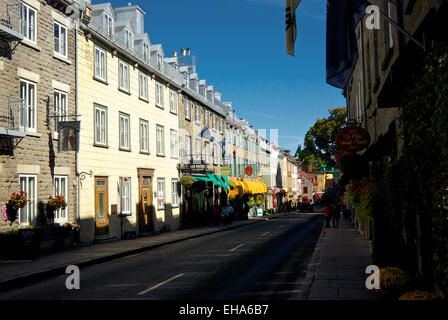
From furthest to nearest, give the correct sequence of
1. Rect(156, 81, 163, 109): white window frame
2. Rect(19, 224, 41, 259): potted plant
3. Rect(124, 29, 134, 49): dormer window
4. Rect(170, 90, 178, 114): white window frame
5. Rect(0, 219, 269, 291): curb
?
Rect(170, 90, 178, 114): white window frame < Rect(156, 81, 163, 109): white window frame < Rect(124, 29, 134, 49): dormer window < Rect(19, 224, 41, 259): potted plant < Rect(0, 219, 269, 291): curb

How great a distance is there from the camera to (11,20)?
629 inches

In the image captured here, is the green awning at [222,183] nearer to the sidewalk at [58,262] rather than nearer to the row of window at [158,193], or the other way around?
the row of window at [158,193]

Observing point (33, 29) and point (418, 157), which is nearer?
point (418, 157)

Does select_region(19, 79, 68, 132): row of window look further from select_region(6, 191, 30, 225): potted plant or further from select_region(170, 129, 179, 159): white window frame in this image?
select_region(170, 129, 179, 159): white window frame

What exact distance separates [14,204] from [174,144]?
1763cm

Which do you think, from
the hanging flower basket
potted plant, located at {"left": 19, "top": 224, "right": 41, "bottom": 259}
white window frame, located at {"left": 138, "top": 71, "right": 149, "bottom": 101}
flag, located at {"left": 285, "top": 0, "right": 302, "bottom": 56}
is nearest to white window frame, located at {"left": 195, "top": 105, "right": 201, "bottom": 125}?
the hanging flower basket

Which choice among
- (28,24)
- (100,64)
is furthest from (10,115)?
(100,64)

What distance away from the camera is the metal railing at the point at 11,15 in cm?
1557

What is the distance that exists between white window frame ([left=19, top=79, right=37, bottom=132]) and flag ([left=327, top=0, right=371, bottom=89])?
1173cm

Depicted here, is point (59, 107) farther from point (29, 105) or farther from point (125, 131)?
point (125, 131)

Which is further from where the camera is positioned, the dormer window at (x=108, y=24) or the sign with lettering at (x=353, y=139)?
the dormer window at (x=108, y=24)

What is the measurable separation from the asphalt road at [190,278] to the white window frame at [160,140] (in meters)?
12.7

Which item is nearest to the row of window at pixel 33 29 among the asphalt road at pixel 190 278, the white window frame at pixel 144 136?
the white window frame at pixel 144 136

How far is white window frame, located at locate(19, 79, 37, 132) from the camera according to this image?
656 inches
